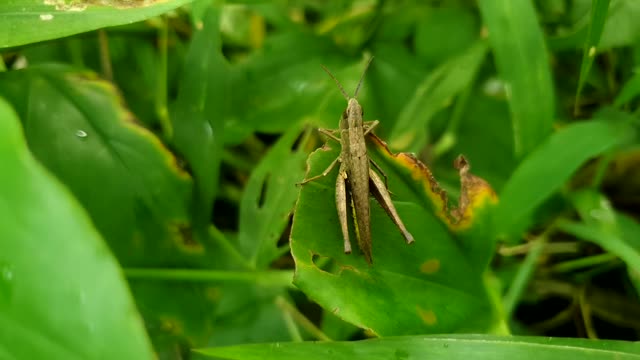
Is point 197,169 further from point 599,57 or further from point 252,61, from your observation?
point 599,57

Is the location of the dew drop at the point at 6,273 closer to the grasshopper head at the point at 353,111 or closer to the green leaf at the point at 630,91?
the grasshopper head at the point at 353,111

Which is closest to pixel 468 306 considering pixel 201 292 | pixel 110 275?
pixel 201 292

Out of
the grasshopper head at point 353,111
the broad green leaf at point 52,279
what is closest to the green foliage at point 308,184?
the broad green leaf at point 52,279

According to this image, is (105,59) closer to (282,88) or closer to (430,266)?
(282,88)

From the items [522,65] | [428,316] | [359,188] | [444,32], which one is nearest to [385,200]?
[359,188]

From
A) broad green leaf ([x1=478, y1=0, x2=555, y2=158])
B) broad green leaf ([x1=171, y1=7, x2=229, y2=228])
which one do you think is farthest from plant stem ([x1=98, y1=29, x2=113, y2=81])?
broad green leaf ([x1=478, y1=0, x2=555, y2=158])
